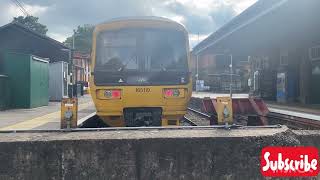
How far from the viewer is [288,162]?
464 centimetres

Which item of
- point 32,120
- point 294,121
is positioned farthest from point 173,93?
point 32,120

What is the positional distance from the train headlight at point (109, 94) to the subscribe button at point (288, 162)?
4453 millimetres

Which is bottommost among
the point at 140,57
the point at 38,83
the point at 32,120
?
the point at 32,120

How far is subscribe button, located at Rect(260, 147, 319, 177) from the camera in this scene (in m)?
4.64

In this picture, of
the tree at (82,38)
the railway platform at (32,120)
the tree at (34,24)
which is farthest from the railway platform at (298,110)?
the tree at (82,38)

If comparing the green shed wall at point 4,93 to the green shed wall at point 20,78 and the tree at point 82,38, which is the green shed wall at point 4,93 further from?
the tree at point 82,38

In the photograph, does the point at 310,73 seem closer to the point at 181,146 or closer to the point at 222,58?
the point at 181,146

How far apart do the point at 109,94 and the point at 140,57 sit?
1.00 m

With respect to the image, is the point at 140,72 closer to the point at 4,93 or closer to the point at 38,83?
the point at 4,93

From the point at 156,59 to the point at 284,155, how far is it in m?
4.78

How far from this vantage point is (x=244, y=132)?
5.20m

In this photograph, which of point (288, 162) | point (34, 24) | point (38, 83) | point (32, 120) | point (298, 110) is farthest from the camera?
point (34, 24)

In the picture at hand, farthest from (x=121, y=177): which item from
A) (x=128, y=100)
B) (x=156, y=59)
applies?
(x=156, y=59)

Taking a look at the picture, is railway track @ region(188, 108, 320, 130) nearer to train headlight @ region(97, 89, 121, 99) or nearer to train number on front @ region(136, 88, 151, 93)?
train number on front @ region(136, 88, 151, 93)
